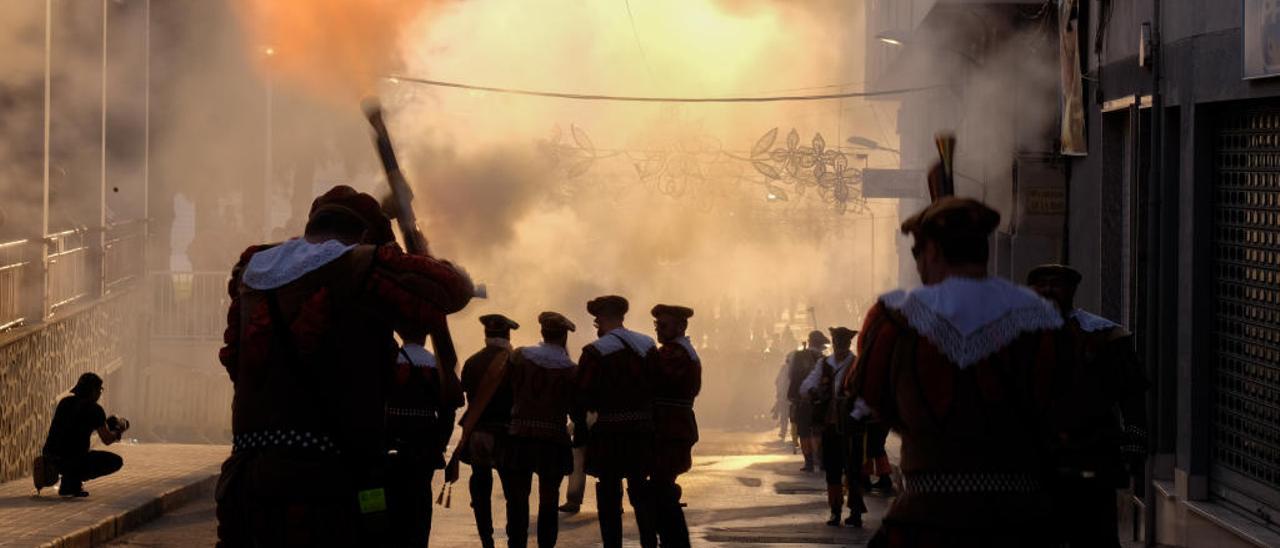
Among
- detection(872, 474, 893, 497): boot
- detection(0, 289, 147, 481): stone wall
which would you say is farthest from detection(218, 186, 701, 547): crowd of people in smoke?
detection(872, 474, 893, 497): boot

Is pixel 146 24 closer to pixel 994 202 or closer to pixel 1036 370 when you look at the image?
pixel 994 202

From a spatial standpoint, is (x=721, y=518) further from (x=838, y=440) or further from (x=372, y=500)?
(x=372, y=500)

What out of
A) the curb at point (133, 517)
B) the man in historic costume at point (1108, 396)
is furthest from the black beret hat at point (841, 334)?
the man in historic costume at point (1108, 396)

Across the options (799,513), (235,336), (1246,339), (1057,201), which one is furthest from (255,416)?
(1057,201)

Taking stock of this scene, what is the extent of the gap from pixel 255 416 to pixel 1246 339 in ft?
23.7

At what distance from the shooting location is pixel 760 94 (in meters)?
42.8

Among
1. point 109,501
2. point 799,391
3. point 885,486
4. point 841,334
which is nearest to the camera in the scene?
point 109,501

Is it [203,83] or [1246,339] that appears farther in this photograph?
[203,83]

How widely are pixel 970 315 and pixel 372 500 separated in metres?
1.88

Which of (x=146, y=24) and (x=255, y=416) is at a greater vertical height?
(x=146, y=24)

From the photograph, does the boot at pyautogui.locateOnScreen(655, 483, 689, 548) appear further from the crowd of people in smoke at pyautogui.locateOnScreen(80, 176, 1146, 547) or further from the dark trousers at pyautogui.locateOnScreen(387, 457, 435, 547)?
the crowd of people in smoke at pyautogui.locateOnScreen(80, 176, 1146, 547)

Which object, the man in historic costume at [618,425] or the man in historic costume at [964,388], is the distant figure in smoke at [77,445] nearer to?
the man in historic costume at [618,425]

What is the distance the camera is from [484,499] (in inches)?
453

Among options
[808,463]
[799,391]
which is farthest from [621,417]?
[808,463]
